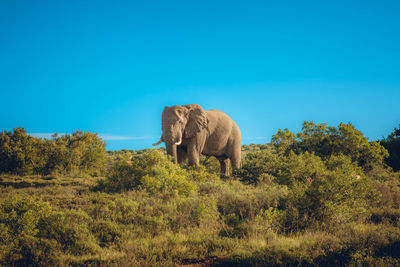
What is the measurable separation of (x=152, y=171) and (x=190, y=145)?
5.07m

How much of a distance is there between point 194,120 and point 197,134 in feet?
2.72

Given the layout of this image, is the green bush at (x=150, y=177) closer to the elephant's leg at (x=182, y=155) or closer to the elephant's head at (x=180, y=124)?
the elephant's head at (x=180, y=124)

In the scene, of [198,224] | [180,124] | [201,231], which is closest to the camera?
[201,231]

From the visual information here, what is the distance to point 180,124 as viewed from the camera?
1493cm

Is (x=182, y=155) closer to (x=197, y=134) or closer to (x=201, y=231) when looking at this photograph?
(x=197, y=134)

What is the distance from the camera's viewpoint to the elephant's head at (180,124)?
14594 millimetres

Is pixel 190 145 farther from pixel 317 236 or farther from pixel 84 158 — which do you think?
pixel 84 158

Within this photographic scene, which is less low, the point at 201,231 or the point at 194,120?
the point at 194,120

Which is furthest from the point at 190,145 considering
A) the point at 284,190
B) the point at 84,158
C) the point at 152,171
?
the point at 84,158

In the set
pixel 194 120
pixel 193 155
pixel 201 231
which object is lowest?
pixel 201 231

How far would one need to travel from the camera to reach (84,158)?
23.0 meters

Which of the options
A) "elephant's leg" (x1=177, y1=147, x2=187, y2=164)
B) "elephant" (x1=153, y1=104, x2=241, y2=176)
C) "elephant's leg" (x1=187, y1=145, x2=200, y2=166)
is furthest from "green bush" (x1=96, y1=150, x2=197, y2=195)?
"elephant's leg" (x1=177, y1=147, x2=187, y2=164)

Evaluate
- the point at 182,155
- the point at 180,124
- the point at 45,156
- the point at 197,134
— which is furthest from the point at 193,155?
the point at 45,156

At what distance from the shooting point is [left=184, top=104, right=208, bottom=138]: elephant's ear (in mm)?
15303
